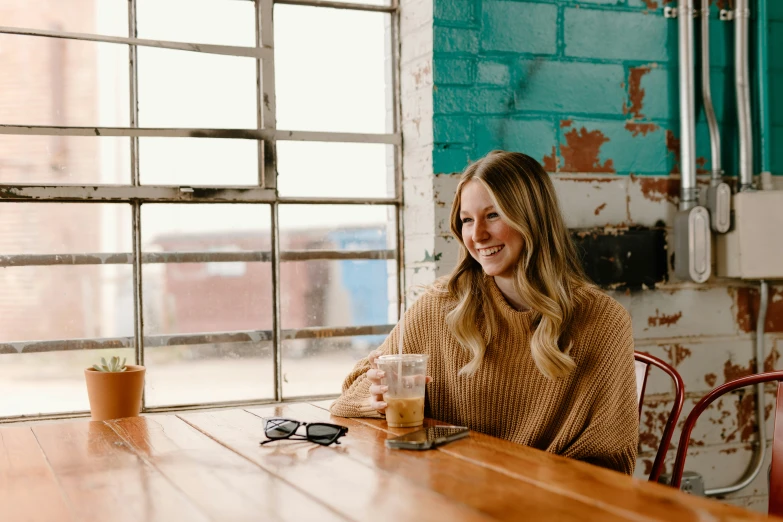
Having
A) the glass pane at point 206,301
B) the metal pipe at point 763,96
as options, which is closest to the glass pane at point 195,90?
the glass pane at point 206,301

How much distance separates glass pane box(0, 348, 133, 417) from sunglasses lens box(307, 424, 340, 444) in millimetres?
1074

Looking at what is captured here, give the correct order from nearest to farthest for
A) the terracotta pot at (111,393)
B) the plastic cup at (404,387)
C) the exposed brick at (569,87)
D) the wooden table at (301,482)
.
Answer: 1. the wooden table at (301,482)
2. the plastic cup at (404,387)
3. the terracotta pot at (111,393)
4. the exposed brick at (569,87)

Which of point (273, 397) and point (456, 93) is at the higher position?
point (456, 93)

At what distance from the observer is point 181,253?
2.46 meters

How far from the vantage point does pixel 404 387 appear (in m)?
1.63

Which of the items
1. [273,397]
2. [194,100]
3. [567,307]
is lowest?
[273,397]

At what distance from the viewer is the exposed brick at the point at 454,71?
2.45 meters

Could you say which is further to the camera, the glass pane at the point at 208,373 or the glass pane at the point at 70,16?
the glass pane at the point at 208,373

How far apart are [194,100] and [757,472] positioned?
2210mm

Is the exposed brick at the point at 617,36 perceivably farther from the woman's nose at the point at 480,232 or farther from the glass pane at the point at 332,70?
the woman's nose at the point at 480,232

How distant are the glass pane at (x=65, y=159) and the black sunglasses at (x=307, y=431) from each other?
115 centimetres

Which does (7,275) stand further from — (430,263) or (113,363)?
(430,263)

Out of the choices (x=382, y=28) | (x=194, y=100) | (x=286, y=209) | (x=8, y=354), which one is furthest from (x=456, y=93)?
(x=8, y=354)

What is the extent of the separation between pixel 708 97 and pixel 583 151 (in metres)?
0.46
